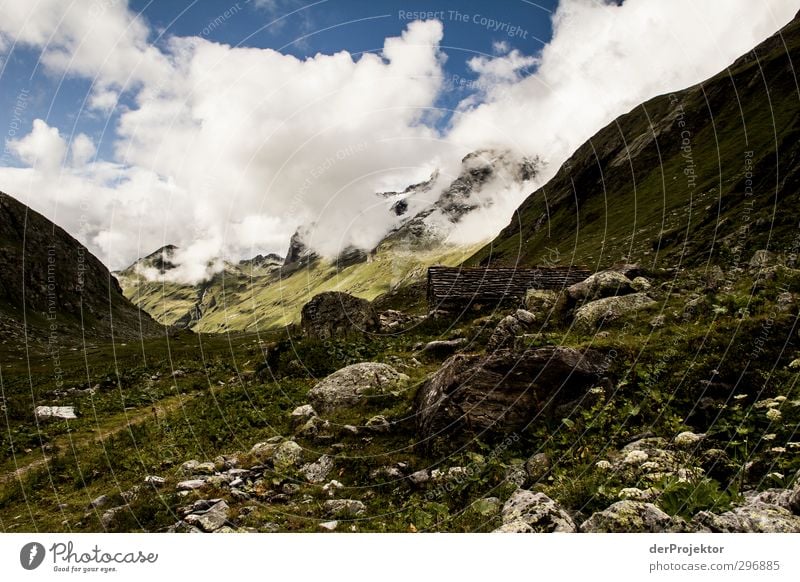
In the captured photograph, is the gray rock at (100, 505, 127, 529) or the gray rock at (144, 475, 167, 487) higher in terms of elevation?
the gray rock at (144, 475, 167, 487)

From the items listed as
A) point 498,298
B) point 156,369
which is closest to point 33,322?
point 156,369

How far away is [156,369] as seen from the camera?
32562 millimetres

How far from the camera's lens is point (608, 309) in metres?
16.2

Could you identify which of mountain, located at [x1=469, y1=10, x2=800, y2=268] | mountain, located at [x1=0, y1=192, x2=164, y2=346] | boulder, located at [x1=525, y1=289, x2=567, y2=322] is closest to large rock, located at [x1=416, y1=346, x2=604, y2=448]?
boulder, located at [x1=525, y1=289, x2=567, y2=322]

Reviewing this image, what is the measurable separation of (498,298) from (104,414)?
23.1 m

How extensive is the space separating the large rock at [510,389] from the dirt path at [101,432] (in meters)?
12.2

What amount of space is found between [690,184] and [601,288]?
64277 mm

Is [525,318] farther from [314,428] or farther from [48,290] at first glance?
[48,290]

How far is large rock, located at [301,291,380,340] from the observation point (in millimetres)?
29909

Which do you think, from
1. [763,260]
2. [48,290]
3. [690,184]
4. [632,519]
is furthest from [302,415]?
[48,290]

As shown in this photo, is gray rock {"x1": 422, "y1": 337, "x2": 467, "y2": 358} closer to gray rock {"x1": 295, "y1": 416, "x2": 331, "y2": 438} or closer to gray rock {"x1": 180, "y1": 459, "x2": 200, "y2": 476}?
gray rock {"x1": 295, "y1": 416, "x2": 331, "y2": 438}

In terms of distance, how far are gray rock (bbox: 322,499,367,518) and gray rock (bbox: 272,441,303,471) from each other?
8.31ft
